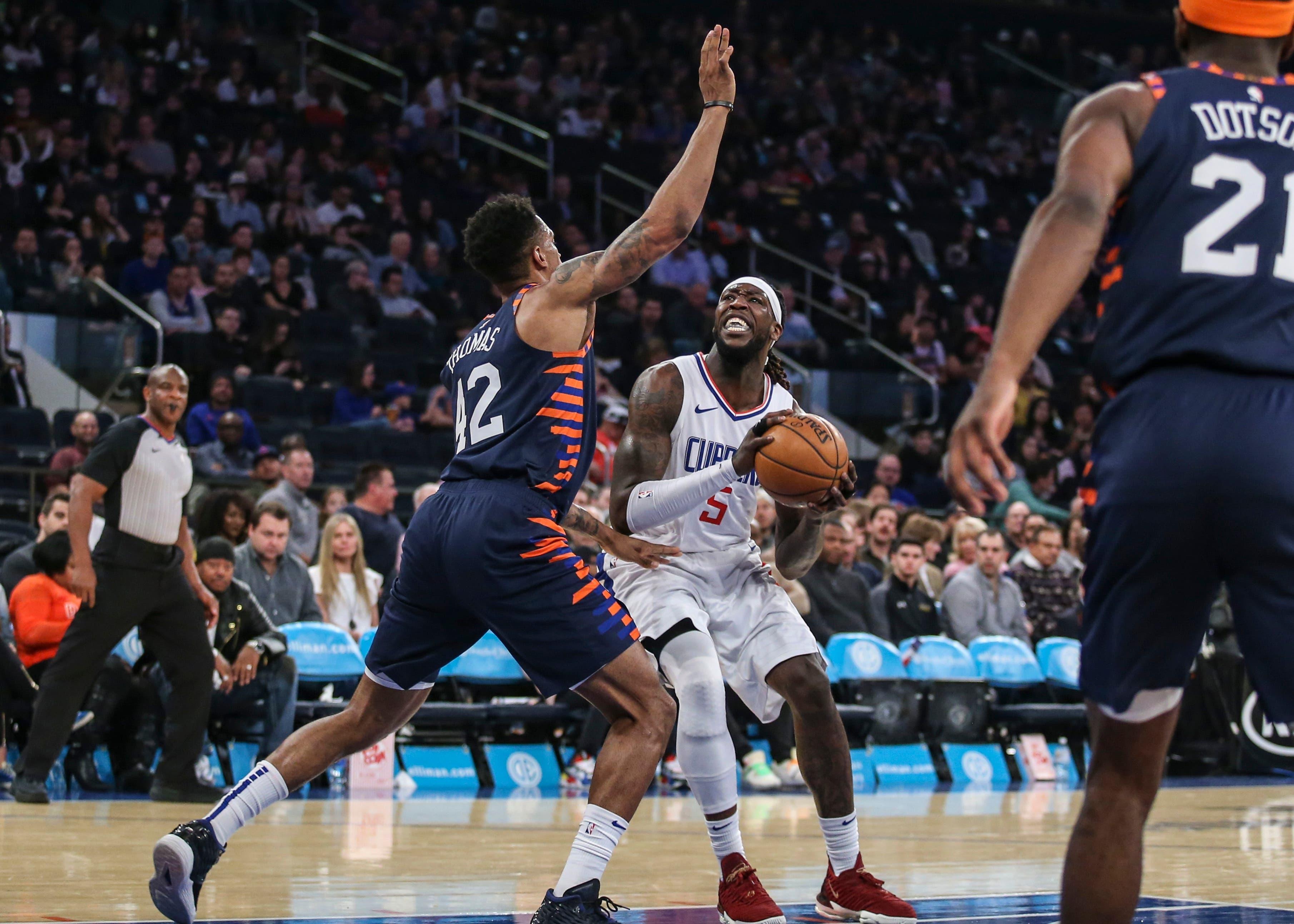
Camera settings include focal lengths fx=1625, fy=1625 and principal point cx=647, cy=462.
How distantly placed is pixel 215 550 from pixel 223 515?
56cm

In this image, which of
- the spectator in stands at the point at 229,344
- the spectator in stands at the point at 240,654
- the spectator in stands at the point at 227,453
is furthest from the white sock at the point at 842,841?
the spectator in stands at the point at 229,344

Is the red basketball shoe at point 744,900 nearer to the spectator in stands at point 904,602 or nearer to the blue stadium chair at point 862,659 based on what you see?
the blue stadium chair at point 862,659

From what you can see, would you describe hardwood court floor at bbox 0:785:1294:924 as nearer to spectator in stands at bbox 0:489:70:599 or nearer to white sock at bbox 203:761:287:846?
white sock at bbox 203:761:287:846

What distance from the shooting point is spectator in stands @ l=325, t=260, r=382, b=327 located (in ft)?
52.6

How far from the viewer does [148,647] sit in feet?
30.1

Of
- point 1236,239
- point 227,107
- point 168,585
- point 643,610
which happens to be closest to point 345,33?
point 227,107

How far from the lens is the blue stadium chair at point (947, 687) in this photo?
12031 mm

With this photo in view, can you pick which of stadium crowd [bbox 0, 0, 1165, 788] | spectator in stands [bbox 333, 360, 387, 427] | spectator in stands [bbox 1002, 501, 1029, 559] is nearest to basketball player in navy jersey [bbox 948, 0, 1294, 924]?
stadium crowd [bbox 0, 0, 1165, 788]

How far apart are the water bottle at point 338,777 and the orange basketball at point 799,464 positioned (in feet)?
19.6

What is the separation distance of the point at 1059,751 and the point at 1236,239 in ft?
35.1

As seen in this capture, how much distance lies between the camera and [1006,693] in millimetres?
12703

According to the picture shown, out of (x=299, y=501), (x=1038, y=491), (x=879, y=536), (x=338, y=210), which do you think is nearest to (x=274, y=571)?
(x=299, y=501)

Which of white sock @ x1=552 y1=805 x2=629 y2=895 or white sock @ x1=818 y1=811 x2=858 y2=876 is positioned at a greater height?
white sock @ x1=552 y1=805 x2=629 y2=895

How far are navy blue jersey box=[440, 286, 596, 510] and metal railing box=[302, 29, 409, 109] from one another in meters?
16.3
